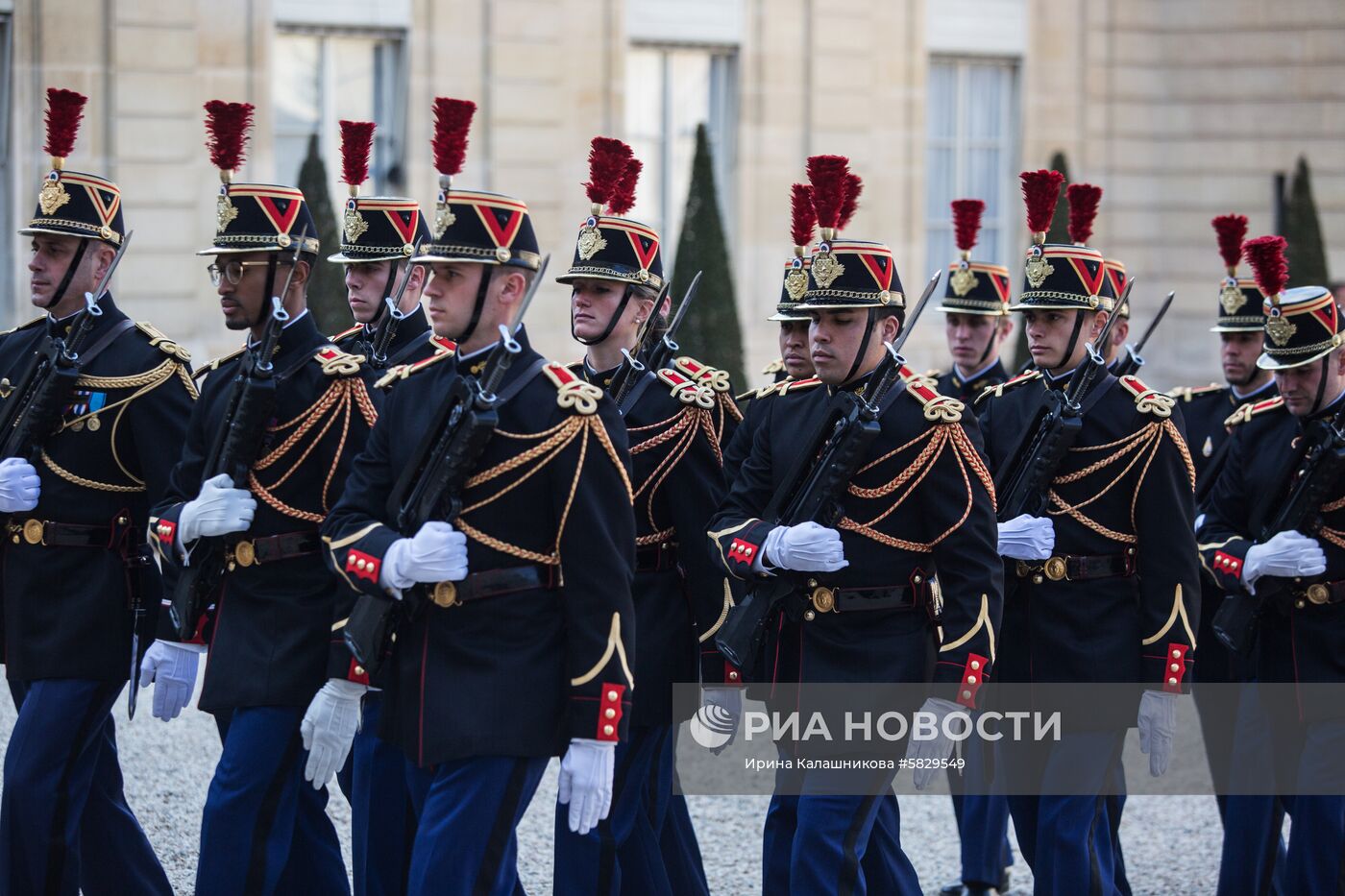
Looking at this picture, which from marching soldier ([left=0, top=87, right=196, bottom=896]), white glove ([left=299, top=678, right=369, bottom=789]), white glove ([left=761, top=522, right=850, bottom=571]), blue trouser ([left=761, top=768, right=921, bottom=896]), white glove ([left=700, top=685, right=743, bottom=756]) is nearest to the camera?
white glove ([left=299, top=678, right=369, bottom=789])

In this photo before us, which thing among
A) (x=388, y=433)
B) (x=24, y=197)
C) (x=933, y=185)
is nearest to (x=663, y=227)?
(x=933, y=185)

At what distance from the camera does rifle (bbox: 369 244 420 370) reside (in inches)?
260

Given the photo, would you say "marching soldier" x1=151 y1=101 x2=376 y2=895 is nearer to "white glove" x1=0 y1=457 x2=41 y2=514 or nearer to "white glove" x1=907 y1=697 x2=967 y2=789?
"white glove" x1=0 y1=457 x2=41 y2=514

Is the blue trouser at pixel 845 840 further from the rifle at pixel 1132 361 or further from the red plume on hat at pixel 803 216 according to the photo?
the rifle at pixel 1132 361

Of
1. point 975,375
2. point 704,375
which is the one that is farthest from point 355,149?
point 975,375

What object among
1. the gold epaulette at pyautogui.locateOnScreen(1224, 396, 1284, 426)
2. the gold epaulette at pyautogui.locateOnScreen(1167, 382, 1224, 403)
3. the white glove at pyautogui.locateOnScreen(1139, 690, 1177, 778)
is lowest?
the white glove at pyautogui.locateOnScreen(1139, 690, 1177, 778)

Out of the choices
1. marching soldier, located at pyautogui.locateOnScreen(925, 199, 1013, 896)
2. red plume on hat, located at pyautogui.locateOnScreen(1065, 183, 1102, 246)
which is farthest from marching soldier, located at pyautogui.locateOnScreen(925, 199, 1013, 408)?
red plume on hat, located at pyautogui.locateOnScreen(1065, 183, 1102, 246)

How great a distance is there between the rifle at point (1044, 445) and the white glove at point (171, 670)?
2.48 m

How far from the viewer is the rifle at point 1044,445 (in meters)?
6.01

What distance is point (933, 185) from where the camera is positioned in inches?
685

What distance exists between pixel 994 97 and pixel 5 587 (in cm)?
1324

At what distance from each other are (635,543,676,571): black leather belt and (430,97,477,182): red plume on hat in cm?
141

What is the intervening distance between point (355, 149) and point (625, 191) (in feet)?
3.13

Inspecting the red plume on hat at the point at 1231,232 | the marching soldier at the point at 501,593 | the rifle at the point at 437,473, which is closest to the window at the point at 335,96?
the red plume on hat at the point at 1231,232
